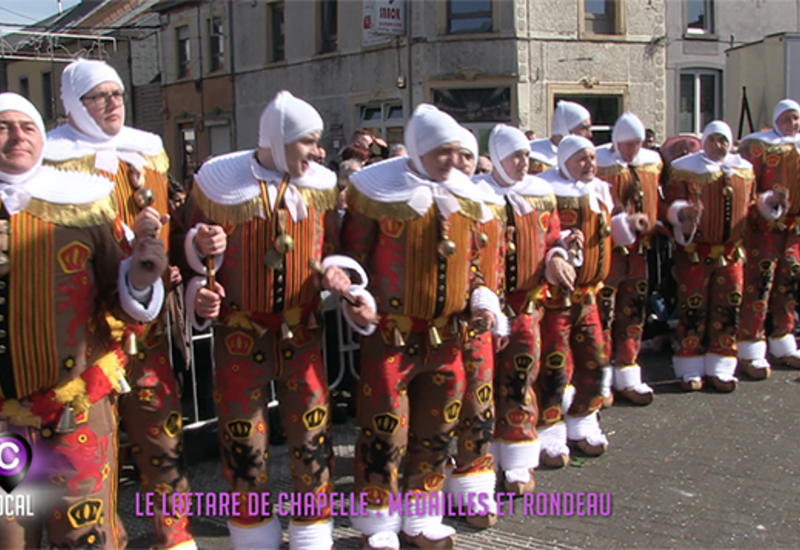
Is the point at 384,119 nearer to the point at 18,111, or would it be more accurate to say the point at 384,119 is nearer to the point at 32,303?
the point at 18,111

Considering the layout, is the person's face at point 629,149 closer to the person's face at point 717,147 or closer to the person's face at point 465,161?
the person's face at point 717,147

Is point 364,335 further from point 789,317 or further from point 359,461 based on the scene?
point 789,317

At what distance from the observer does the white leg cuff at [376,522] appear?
12.9 ft

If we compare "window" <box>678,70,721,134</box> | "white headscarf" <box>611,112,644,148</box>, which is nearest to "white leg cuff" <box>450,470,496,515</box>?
"white headscarf" <box>611,112,644,148</box>

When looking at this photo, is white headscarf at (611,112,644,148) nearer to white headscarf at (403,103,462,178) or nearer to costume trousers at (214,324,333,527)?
white headscarf at (403,103,462,178)

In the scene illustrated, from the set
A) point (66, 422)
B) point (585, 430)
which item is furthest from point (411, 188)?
point (585, 430)

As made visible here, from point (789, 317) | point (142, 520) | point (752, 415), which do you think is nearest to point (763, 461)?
point (752, 415)

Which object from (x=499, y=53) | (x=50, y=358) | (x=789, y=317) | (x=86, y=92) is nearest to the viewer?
(x=50, y=358)

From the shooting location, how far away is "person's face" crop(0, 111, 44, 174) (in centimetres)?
281

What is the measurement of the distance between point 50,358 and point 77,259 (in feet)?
1.12

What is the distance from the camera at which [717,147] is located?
6.34 meters

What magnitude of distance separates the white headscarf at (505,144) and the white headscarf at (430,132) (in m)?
0.72

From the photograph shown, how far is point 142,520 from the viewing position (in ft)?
14.6

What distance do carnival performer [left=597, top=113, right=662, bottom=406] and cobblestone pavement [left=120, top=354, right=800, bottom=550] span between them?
0.87ft
